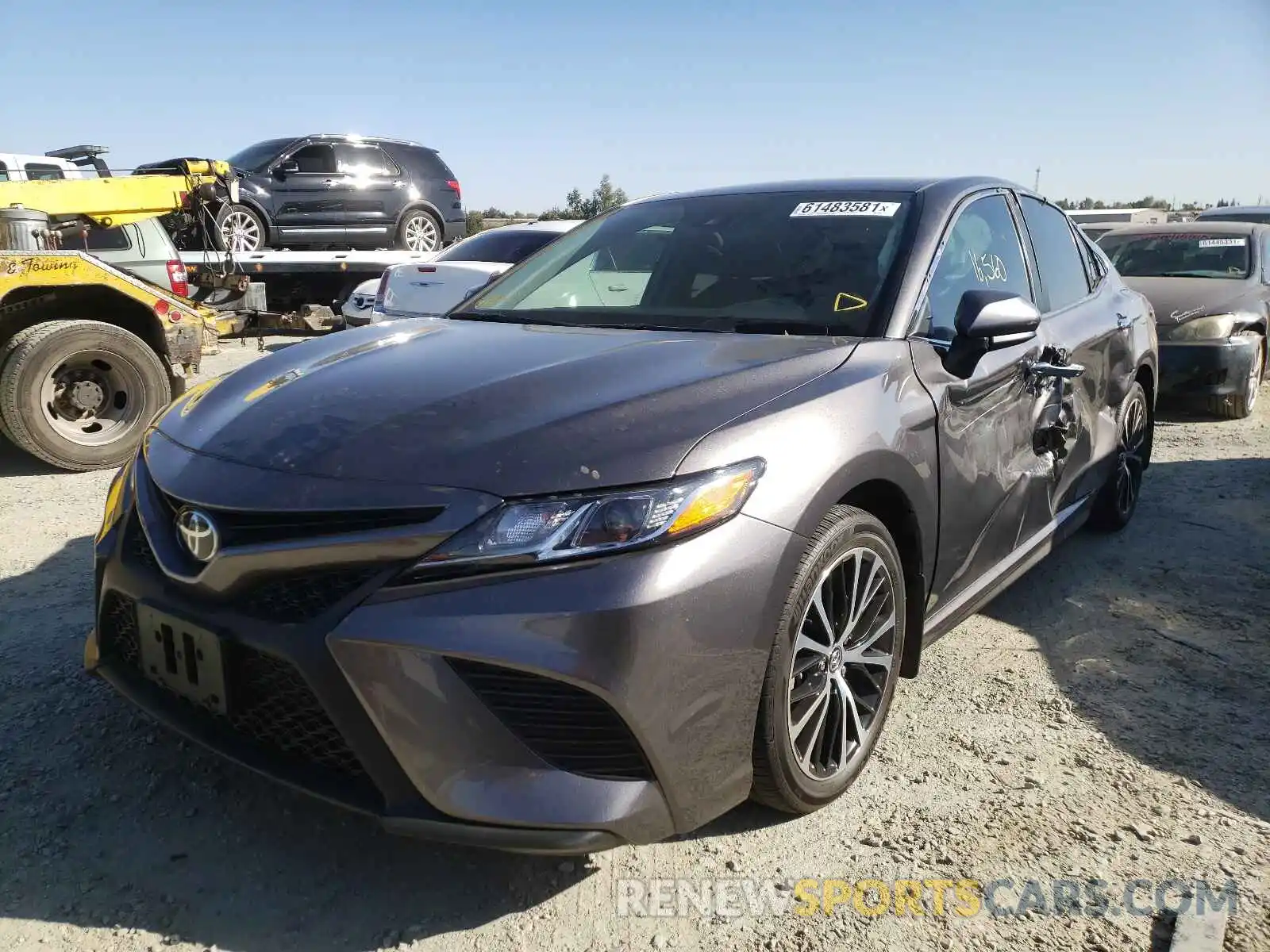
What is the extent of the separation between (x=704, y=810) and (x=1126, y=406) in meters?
3.28

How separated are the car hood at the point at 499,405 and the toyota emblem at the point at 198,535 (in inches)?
6.1

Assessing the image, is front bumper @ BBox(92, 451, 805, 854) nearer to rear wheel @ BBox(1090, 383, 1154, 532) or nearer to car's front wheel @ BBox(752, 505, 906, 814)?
car's front wheel @ BBox(752, 505, 906, 814)

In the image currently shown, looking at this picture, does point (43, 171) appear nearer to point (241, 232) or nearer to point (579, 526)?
point (241, 232)

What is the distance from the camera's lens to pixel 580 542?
184 centimetres

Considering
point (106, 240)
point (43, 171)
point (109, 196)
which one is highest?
point (43, 171)

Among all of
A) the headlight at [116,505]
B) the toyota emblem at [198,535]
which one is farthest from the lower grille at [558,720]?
the headlight at [116,505]

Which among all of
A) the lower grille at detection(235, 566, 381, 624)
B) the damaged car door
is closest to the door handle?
the damaged car door

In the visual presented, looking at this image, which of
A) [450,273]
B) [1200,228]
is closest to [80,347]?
[450,273]

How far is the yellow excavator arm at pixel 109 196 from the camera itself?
21.9ft

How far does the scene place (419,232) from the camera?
43.9 feet

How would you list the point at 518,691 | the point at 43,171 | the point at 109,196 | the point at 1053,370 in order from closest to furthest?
the point at 518,691
the point at 1053,370
the point at 109,196
the point at 43,171

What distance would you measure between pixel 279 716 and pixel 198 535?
408mm

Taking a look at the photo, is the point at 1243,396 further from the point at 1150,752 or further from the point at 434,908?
the point at 434,908

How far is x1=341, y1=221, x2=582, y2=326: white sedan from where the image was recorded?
8266 millimetres
